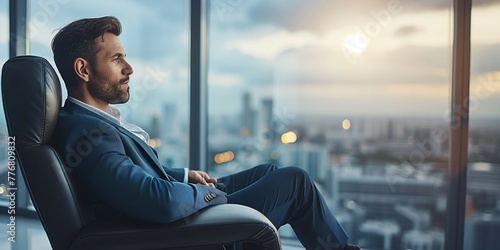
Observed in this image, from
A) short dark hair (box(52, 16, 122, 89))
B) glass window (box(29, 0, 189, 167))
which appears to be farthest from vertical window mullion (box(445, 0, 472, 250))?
short dark hair (box(52, 16, 122, 89))

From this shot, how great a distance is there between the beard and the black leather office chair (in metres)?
0.18

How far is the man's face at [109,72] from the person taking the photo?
1.33 m

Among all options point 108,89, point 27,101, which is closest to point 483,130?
point 108,89

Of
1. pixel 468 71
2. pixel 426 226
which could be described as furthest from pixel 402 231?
pixel 468 71

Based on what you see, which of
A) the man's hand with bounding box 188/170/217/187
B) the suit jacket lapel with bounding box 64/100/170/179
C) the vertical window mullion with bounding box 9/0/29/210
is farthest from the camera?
the vertical window mullion with bounding box 9/0/29/210

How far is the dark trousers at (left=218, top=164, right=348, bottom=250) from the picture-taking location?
1353mm

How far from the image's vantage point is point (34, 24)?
2.82m

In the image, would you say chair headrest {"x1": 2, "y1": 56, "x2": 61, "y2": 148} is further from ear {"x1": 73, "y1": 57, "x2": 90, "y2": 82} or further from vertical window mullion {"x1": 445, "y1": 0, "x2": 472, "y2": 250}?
vertical window mullion {"x1": 445, "y1": 0, "x2": 472, "y2": 250}

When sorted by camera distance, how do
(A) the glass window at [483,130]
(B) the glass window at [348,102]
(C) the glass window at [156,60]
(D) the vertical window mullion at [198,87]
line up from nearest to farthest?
(A) the glass window at [483,130] < (B) the glass window at [348,102] < (D) the vertical window mullion at [198,87] < (C) the glass window at [156,60]

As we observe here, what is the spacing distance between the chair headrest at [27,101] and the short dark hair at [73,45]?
0.17m

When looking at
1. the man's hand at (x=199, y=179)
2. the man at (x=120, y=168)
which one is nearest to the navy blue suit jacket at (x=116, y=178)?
the man at (x=120, y=168)

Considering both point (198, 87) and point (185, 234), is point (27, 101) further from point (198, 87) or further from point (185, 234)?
point (198, 87)

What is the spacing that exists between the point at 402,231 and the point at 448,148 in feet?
1.83

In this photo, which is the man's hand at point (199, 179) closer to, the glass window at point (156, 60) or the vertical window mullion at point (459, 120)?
the glass window at point (156, 60)
